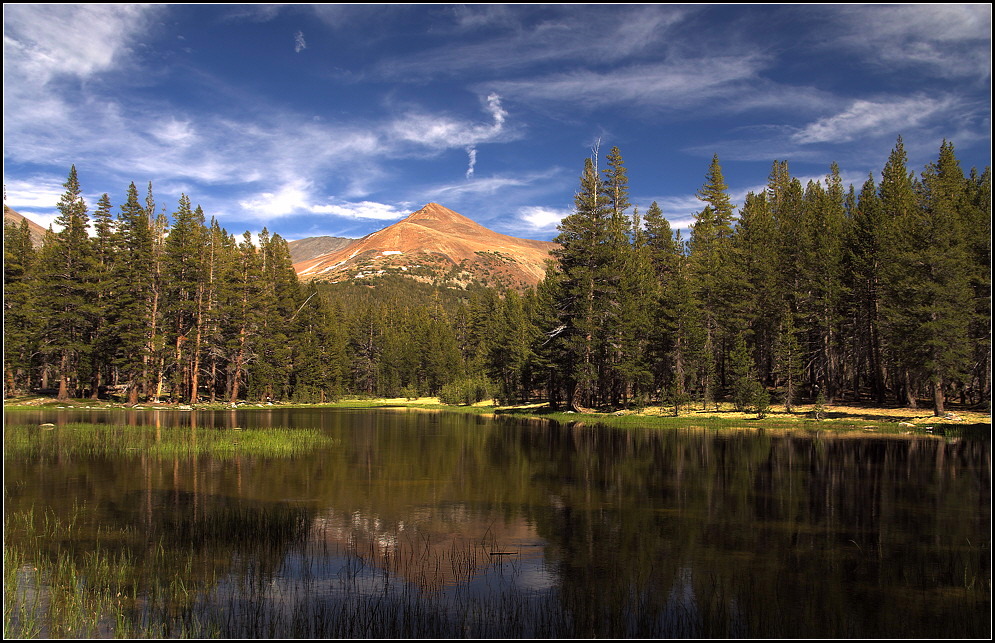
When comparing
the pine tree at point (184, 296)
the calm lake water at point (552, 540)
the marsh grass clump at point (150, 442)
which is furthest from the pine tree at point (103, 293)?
the calm lake water at point (552, 540)

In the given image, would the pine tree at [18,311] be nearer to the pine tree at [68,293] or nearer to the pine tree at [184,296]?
the pine tree at [68,293]

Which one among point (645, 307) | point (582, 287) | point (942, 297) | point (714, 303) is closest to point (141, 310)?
point (582, 287)

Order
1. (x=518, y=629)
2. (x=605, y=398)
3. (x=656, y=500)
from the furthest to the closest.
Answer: (x=605, y=398) → (x=656, y=500) → (x=518, y=629)

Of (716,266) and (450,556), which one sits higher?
(716,266)

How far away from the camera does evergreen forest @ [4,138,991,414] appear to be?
139 ft

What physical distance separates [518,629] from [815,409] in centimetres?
4315

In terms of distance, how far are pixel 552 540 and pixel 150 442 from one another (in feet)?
75.8

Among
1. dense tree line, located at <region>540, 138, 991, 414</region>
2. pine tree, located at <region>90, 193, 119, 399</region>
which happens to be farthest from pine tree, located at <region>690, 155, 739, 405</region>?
pine tree, located at <region>90, 193, 119, 399</region>

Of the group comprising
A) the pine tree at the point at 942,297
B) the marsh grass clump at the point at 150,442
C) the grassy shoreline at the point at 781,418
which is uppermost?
the pine tree at the point at 942,297

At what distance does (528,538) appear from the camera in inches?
523

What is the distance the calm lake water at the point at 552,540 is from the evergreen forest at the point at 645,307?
814 inches

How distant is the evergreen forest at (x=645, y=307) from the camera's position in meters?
42.5

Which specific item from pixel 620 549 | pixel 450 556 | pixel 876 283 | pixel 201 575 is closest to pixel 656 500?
pixel 620 549

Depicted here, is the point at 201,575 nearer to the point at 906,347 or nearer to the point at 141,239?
the point at 906,347
